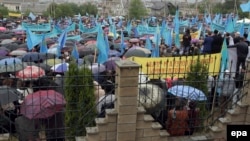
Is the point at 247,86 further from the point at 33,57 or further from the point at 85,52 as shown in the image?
the point at 85,52

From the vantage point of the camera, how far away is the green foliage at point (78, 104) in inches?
283

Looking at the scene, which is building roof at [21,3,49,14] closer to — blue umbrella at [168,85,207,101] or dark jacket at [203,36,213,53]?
dark jacket at [203,36,213,53]

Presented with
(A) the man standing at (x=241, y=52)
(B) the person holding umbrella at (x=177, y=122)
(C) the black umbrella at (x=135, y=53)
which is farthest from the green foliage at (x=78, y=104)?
(C) the black umbrella at (x=135, y=53)

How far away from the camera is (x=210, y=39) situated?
12.4 metres

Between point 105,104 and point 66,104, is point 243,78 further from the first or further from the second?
point 66,104

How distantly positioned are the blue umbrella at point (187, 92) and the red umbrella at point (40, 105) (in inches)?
97.1

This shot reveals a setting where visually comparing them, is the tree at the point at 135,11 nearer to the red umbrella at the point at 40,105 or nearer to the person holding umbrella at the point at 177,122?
the person holding umbrella at the point at 177,122

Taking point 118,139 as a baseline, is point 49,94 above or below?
above

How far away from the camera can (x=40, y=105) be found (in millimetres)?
6938

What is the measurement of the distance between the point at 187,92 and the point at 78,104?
7.62 ft

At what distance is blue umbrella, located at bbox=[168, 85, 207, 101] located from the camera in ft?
24.2

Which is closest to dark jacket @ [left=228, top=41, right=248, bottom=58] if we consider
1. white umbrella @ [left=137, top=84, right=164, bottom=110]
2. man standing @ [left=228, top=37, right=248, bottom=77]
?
man standing @ [left=228, top=37, right=248, bottom=77]

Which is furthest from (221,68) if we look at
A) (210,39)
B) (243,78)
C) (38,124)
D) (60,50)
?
(60,50)

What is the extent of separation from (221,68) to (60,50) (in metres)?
7.44
